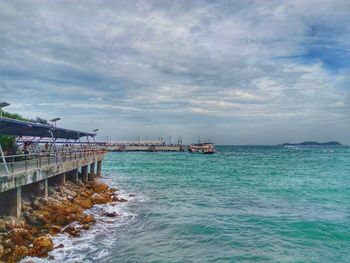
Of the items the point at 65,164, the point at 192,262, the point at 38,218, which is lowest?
the point at 192,262

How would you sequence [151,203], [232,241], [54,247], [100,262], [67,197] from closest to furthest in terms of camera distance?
1. [100,262]
2. [54,247]
3. [232,241]
4. [67,197]
5. [151,203]

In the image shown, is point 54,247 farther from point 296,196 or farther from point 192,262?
point 296,196

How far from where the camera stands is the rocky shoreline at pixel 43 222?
1483cm

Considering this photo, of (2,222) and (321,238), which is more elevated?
(2,222)

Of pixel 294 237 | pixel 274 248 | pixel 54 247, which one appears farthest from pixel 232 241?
pixel 54 247

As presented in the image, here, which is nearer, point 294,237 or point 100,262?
point 100,262

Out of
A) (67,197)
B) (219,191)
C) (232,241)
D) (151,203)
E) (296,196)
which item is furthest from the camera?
(219,191)

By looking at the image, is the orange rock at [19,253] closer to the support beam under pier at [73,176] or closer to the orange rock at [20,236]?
the orange rock at [20,236]

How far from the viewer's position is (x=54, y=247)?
16.1 meters

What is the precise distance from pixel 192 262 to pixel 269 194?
66.1ft

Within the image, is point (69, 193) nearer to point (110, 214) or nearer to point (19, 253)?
point (110, 214)

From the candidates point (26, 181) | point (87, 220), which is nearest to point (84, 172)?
point (87, 220)

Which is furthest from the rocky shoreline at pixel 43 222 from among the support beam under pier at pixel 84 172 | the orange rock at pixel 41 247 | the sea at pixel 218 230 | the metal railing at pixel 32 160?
the support beam under pier at pixel 84 172

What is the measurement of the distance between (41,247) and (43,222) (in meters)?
3.57
